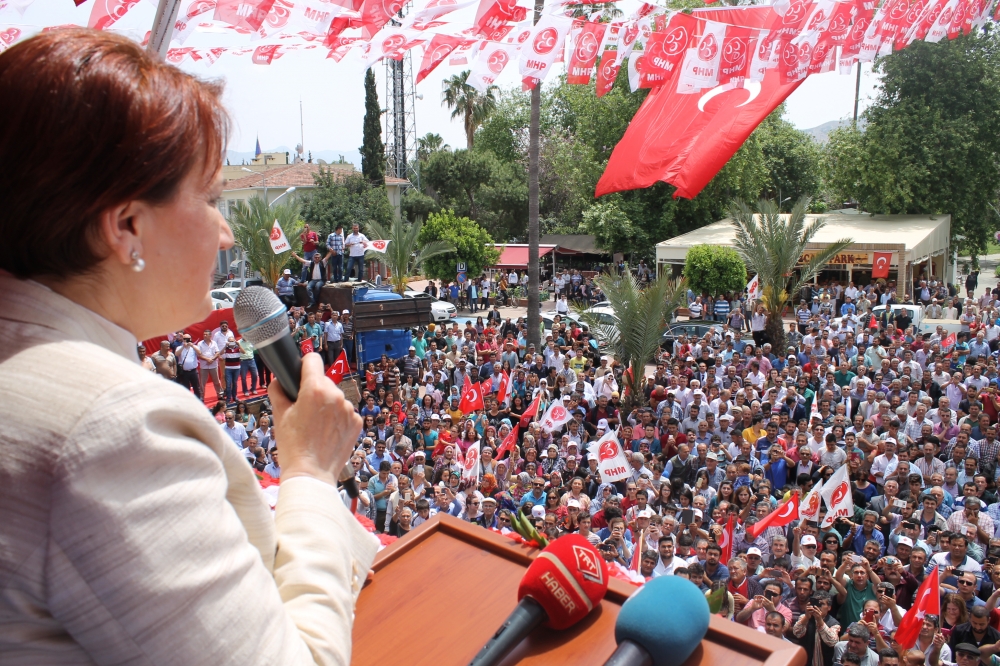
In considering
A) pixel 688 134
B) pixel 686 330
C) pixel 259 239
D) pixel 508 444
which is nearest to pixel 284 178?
pixel 259 239

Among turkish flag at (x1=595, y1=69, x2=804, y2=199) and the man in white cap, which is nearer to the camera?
turkish flag at (x1=595, y1=69, x2=804, y2=199)

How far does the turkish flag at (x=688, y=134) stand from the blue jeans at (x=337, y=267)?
761 centimetres

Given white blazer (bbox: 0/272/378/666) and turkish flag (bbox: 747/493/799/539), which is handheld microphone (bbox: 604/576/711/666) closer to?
white blazer (bbox: 0/272/378/666)

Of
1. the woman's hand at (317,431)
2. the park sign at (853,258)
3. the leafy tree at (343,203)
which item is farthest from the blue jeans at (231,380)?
the park sign at (853,258)

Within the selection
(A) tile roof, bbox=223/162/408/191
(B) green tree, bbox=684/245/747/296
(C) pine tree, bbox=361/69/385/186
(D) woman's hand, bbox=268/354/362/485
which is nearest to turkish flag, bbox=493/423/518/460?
(D) woman's hand, bbox=268/354/362/485

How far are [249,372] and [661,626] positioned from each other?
543 inches

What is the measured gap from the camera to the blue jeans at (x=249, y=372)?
14297 millimetres

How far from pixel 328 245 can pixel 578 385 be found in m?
8.39

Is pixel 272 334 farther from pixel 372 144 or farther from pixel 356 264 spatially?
pixel 372 144

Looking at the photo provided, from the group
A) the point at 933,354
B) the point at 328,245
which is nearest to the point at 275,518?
the point at 933,354

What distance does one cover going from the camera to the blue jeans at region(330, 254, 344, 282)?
1916 centimetres

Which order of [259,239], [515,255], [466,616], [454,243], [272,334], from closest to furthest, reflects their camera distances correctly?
[272,334] → [466,616] → [259,239] → [454,243] → [515,255]

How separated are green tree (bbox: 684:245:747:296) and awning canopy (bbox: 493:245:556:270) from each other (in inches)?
477

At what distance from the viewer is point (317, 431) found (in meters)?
1.25
